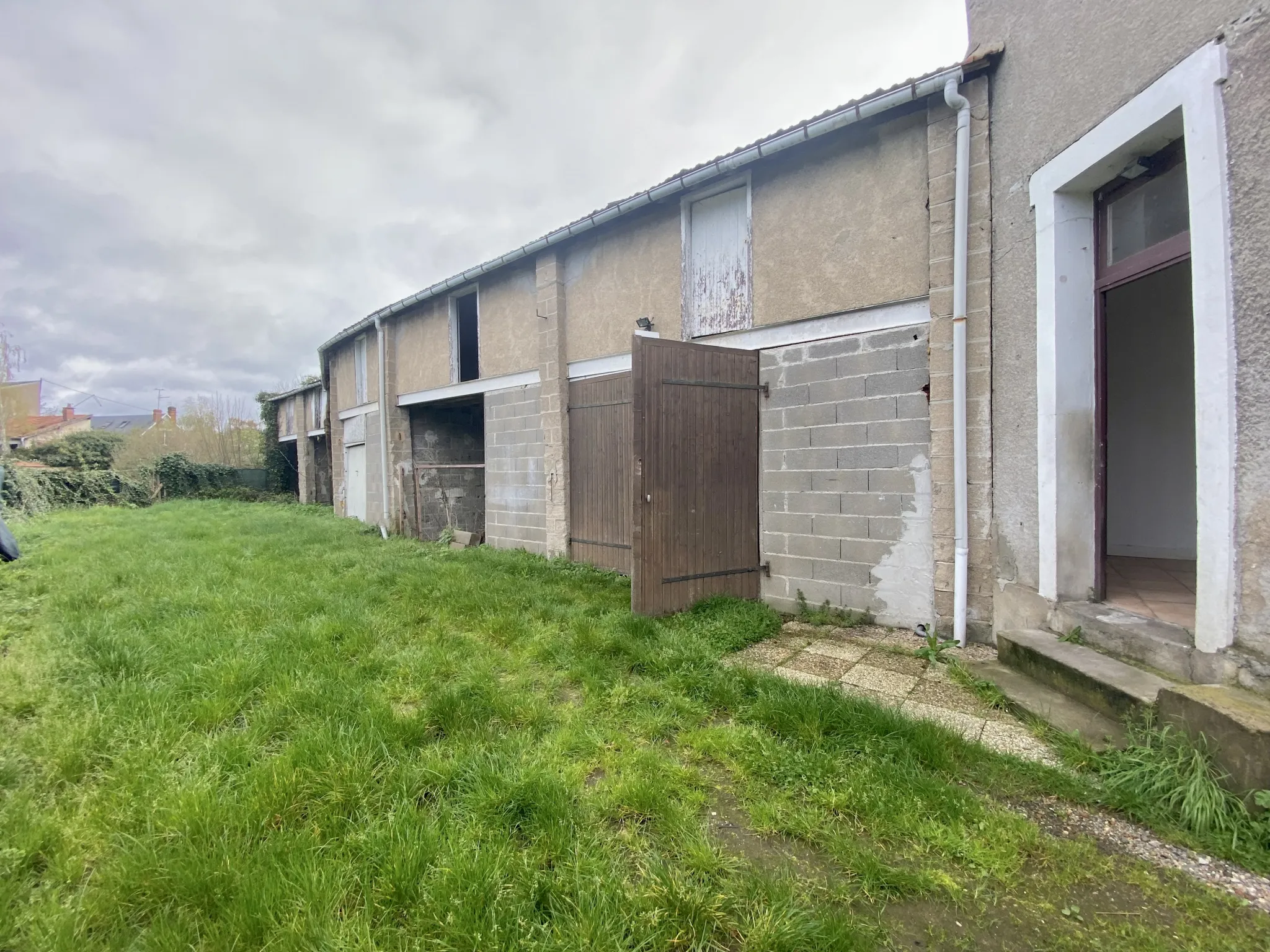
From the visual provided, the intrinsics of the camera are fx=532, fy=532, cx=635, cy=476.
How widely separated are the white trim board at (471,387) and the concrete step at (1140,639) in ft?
20.2

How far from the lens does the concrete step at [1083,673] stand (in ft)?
7.98

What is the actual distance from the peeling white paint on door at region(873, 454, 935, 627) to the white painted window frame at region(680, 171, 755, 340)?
211 cm

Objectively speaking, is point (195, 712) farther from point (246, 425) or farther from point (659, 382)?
point (246, 425)

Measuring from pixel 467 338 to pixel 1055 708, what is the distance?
30.6 feet

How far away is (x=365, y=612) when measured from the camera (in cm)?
446

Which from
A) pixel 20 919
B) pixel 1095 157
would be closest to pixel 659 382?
pixel 1095 157

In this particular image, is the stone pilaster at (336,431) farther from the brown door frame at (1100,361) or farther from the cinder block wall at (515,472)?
the brown door frame at (1100,361)

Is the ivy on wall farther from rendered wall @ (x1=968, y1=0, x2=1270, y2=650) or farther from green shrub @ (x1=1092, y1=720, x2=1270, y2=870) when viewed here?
green shrub @ (x1=1092, y1=720, x2=1270, y2=870)

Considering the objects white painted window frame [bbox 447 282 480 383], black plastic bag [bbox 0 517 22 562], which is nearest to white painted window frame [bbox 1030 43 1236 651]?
black plastic bag [bbox 0 517 22 562]

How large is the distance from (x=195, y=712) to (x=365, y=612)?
171 centimetres

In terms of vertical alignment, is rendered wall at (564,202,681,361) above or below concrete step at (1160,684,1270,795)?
above

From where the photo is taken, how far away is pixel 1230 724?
6.38 ft

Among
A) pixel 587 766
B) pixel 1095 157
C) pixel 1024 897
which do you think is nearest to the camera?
pixel 1024 897

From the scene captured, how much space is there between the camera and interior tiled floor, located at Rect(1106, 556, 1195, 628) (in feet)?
9.98
